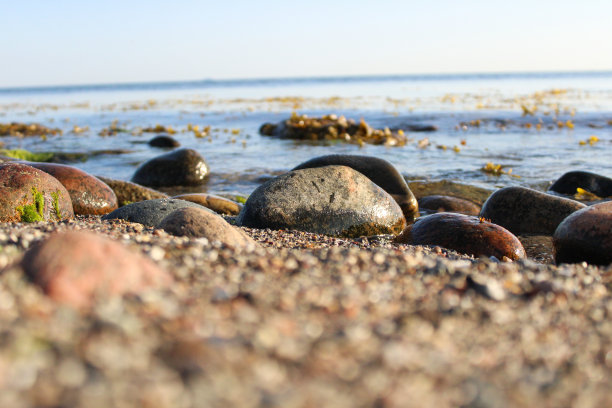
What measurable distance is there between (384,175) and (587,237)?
304 centimetres

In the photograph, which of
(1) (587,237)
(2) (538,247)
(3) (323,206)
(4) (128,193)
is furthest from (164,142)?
(1) (587,237)

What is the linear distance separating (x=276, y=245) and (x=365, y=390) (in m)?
3.03

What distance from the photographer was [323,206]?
5.51 meters

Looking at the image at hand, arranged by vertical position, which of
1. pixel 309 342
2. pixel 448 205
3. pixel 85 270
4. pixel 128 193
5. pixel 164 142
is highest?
pixel 85 270

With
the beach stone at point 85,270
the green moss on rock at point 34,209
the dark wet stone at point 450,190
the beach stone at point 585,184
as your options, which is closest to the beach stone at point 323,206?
the green moss on rock at point 34,209

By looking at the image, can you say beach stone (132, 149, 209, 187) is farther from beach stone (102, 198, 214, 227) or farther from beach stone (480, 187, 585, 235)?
beach stone (480, 187, 585, 235)

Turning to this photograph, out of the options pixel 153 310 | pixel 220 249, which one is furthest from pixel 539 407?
pixel 220 249

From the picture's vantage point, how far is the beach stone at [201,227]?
152 inches

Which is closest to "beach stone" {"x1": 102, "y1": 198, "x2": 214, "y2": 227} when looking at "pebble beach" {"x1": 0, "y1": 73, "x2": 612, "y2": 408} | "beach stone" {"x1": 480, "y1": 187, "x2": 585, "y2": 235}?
"pebble beach" {"x1": 0, "y1": 73, "x2": 612, "y2": 408}

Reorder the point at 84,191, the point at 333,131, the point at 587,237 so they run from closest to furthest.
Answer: the point at 587,237, the point at 84,191, the point at 333,131

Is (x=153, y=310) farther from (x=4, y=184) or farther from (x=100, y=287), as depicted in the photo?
(x=4, y=184)

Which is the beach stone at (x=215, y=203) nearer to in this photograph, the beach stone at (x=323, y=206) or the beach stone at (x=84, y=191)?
the beach stone at (x=84, y=191)

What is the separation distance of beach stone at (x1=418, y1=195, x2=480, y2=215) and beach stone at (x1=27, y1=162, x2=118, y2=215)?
13.1 ft

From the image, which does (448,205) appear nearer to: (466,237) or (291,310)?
(466,237)
